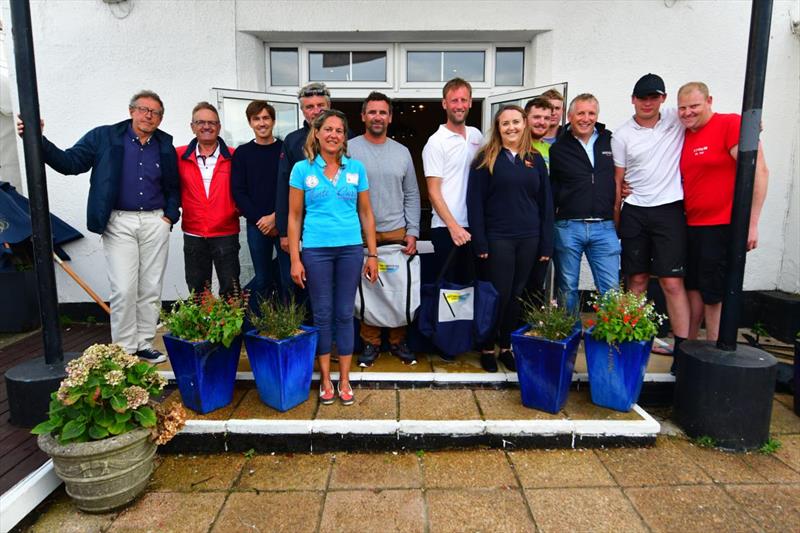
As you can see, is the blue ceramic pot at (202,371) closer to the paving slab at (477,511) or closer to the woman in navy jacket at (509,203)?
the paving slab at (477,511)

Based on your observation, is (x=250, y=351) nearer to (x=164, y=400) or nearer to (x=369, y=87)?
(x=164, y=400)

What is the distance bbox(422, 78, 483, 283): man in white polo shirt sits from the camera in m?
2.81

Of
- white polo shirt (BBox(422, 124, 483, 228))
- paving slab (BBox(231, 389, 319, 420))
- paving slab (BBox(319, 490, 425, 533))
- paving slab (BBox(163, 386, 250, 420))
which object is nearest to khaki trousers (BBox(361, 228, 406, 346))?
white polo shirt (BBox(422, 124, 483, 228))

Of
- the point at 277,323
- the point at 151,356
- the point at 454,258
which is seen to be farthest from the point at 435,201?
the point at 151,356

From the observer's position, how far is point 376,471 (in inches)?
86.5

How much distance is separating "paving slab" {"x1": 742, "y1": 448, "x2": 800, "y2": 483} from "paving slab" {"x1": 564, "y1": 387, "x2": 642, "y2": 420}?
0.53m

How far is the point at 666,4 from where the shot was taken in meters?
4.05

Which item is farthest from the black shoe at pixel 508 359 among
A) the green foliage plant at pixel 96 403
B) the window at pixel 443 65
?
the window at pixel 443 65

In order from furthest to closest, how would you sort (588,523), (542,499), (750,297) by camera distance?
(750,297)
(542,499)
(588,523)

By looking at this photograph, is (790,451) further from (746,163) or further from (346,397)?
(346,397)

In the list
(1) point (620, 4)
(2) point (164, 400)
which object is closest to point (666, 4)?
(1) point (620, 4)

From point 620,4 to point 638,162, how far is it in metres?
2.08

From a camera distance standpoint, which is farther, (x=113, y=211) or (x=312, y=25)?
(x=312, y=25)

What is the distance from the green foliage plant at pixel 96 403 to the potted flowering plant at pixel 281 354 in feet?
1.91
